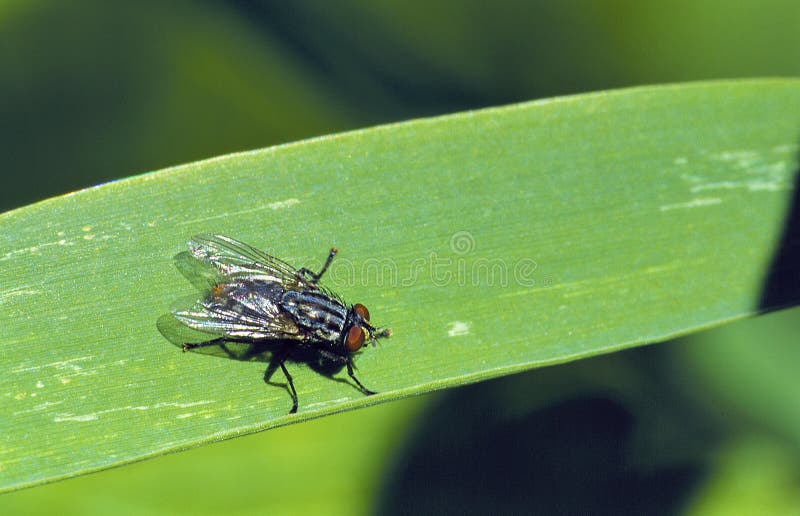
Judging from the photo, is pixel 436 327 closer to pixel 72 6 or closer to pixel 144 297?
pixel 144 297

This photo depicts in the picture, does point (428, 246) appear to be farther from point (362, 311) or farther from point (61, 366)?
point (61, 366)

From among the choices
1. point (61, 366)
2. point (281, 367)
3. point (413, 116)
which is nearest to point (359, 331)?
point (281, 367)

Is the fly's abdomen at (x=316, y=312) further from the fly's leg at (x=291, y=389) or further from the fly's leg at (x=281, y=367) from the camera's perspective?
the fly's leg at (x=291, y=389)

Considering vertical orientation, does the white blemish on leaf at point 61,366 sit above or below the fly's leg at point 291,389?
above

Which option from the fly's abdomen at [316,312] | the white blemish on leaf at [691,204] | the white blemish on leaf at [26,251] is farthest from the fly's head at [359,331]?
the white blemish on leaf at [691,204]

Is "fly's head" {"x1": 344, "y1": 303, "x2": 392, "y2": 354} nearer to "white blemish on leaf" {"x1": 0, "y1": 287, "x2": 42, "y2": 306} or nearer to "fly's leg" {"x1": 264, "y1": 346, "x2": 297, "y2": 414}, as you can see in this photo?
"fly's leg" {"x1": 264, "y1": 346, "x2": 297, "y2": 414}

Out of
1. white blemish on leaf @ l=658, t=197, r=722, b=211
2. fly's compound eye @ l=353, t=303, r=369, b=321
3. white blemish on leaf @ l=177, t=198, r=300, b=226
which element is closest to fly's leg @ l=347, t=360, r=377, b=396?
fly's compound eye @ l=353, t=303, r=369, b=321
